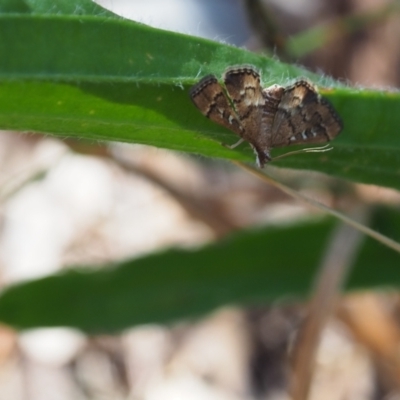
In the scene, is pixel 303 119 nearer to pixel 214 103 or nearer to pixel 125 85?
pixel 214 103

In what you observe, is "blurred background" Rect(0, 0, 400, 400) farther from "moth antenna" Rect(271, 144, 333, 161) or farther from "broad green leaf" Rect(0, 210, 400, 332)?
"moth antenna" Rect(271, 144, 333, 161)

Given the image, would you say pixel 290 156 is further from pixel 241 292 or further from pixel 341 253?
pixel 241 292

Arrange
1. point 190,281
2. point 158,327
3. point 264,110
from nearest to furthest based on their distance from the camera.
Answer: point 264,110, point 190,281, point 158,327

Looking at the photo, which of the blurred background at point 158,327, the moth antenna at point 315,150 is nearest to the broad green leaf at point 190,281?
the blurred background at point 158,327

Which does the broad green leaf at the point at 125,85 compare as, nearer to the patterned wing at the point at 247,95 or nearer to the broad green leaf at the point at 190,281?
the patterned wing at the point at 247,95

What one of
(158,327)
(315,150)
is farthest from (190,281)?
(315,150)

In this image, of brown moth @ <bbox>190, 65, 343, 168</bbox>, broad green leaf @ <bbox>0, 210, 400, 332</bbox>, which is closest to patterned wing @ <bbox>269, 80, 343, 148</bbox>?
brown moth @ <bbox>190, 65, 343, 168</bbox>

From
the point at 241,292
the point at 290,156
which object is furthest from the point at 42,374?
the point at 290,156
